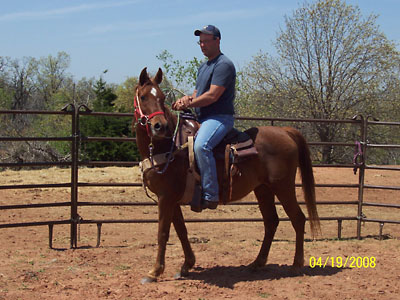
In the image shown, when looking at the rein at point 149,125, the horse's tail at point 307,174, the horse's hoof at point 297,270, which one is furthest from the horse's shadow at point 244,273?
the rein at point 149,125

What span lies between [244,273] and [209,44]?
2.45m

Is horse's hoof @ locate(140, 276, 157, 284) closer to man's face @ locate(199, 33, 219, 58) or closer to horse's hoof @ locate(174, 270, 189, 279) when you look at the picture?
horse's hoof @ locate(174, 270, 189, 279)

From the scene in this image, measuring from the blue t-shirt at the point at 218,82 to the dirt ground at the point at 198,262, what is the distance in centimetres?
171

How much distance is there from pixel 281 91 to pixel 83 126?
312 inches

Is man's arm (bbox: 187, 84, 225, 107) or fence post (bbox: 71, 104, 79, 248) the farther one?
fence post (bbox: 71, 104, 79, 248)

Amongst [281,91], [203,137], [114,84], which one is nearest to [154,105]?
[203,137]

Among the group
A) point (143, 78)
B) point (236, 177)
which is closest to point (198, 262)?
point (236, 177)

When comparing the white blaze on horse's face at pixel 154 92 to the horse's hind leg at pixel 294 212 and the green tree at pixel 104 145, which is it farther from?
the green tree at pixel 104 145

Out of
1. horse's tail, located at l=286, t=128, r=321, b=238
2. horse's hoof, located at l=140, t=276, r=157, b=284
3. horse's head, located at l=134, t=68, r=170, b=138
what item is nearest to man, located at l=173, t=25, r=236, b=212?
horse's head, located at l=134, t=68, r=170, b=138

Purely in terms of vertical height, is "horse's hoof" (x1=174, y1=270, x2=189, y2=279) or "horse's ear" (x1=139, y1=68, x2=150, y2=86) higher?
"horse's ear" (x1=139, y1=68, x2=150, y2=86)

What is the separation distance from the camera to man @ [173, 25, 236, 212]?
4.59 meters

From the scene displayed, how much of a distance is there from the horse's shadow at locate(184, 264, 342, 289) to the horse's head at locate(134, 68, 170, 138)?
1551 mm

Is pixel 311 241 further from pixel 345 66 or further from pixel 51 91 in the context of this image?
pixel 51 91

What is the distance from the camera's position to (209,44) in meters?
4.74
